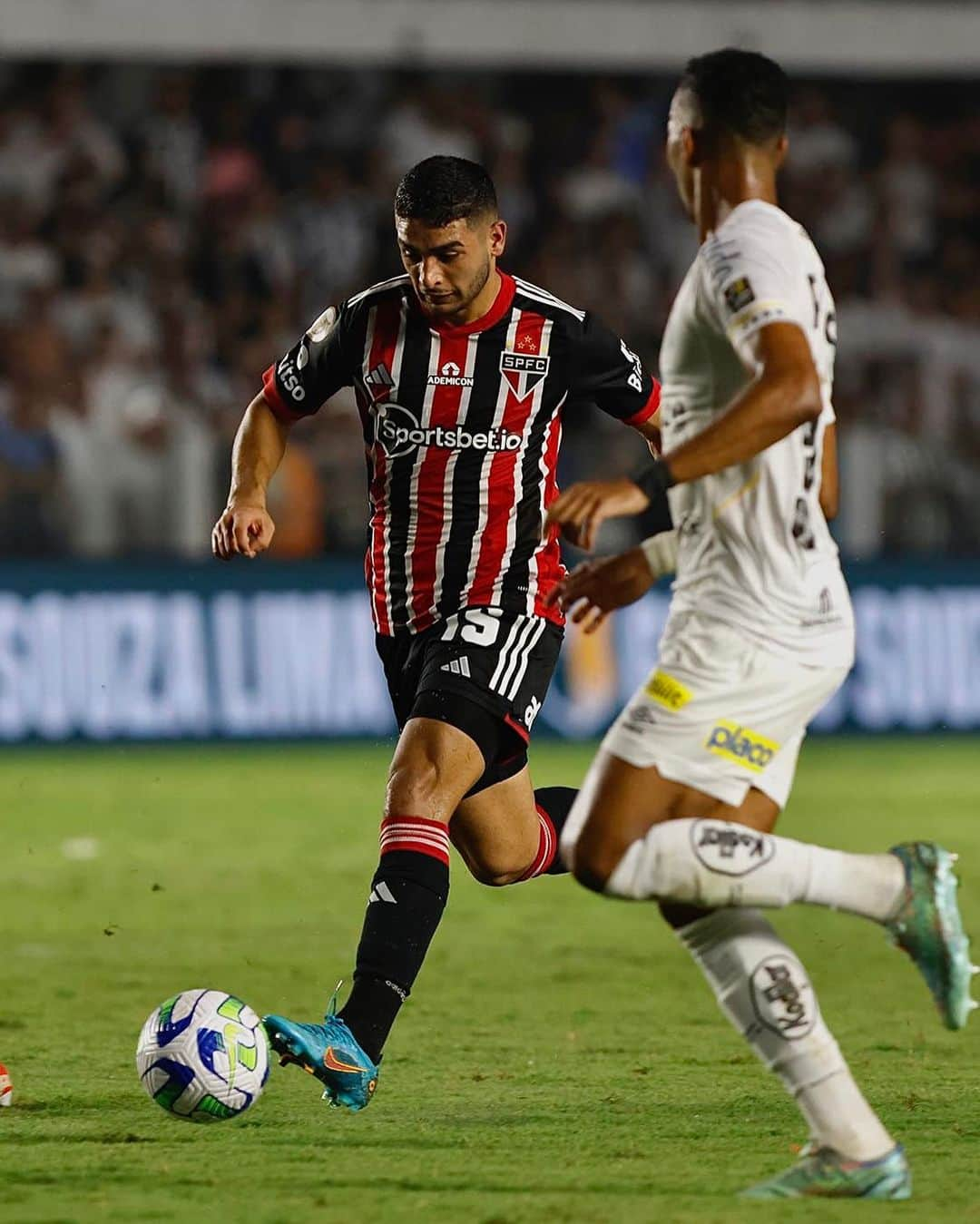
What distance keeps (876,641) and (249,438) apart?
8.98 meters

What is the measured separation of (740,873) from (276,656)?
9.80 metres

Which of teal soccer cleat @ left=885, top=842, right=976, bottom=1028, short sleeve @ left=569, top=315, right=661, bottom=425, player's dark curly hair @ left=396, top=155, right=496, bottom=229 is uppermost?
player's dark curly hair @ left=396, top=155, right=496, bottom=229

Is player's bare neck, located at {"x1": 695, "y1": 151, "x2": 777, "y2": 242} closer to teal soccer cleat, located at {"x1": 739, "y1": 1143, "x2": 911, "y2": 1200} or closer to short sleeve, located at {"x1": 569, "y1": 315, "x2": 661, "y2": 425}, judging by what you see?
short sleeve, located at {"x1": 569, "y1": 315, "x2": 661, "y2": 425}

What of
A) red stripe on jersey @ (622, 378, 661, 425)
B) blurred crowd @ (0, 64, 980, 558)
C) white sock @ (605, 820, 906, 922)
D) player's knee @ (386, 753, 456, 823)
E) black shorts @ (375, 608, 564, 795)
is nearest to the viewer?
white sock @ (605, 820, 906, 922)

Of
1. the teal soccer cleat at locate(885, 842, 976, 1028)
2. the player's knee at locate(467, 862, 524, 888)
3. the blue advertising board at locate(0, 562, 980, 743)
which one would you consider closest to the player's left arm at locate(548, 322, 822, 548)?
the teal soccer cleat at locate(885, 842, 976, 1028)

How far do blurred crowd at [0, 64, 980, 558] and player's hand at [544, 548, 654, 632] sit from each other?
28.7ft

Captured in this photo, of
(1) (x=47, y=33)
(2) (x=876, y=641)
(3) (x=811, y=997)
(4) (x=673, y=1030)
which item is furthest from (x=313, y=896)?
(1) (x=47, y=33)

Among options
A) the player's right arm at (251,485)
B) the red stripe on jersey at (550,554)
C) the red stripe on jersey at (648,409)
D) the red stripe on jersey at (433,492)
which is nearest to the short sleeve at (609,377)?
the red stripe on jersey at (648,409)

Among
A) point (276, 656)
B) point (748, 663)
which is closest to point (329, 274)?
point (276, 656)

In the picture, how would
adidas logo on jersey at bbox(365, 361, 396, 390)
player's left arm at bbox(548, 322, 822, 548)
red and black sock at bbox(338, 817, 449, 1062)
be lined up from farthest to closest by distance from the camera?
adidas logo on jersey at bbox(365, 361, 396, 390) < red and black sock at bbox(338, 817, 449, 1062) < player's left arm at bbox(548, 322, 822, 548)

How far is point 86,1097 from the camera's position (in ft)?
17.4

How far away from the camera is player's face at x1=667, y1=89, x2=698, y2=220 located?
433cm

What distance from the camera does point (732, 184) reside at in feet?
14.1

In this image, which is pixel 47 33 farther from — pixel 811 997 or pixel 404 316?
pixel 811 997
